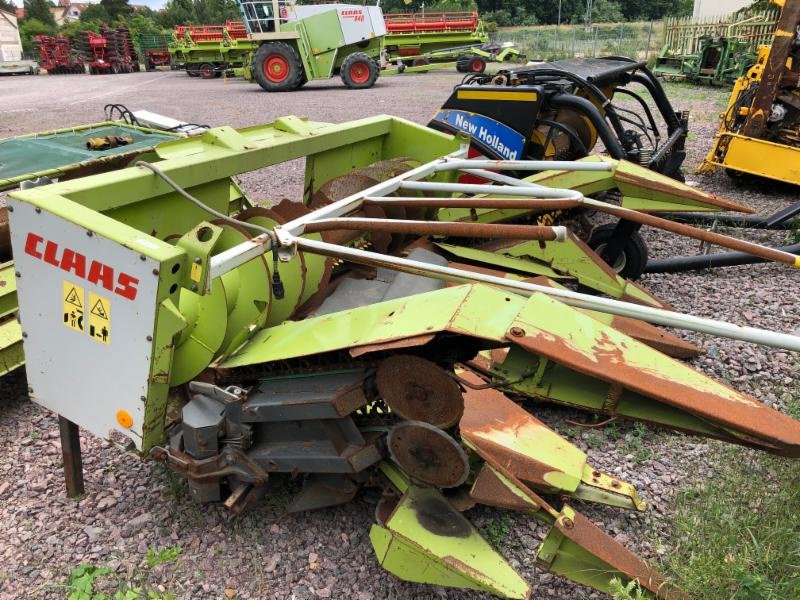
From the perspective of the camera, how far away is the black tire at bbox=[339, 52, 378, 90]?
1659 cm

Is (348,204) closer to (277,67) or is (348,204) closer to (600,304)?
(600,304)

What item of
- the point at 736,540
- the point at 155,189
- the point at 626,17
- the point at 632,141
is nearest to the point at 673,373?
the point at 736,540

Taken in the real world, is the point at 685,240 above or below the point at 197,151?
below

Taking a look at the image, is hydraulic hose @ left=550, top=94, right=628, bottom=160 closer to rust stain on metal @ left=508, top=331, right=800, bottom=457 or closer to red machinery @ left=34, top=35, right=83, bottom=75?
rust stain on metal @ left=508, top=331, right=800, bottom=457

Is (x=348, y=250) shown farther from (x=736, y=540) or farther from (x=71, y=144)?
(x=71, y=144)

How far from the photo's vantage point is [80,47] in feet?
96.1

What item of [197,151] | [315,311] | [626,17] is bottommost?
[315,311]

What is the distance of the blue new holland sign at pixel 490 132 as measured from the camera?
4410 millimetres

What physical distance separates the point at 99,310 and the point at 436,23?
20325 millimetres

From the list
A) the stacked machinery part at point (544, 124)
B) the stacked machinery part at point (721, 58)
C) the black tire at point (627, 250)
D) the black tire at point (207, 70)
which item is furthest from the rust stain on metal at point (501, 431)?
the black tire at point (207, 70)

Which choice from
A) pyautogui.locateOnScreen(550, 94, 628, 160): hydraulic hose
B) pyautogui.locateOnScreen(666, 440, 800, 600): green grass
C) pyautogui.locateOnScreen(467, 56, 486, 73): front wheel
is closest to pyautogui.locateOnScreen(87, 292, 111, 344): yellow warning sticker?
pyautogui.locateOnScreen(666, 440, 800, 600): green grass

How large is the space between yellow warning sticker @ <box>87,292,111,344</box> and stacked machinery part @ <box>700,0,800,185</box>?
6510mm

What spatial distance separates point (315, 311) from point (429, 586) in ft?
4.08

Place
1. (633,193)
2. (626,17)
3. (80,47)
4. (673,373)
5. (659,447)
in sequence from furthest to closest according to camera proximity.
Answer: (626,17) → (80,47) → (633,193) → (659,447) → (673,373)
